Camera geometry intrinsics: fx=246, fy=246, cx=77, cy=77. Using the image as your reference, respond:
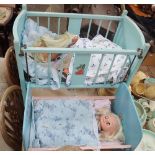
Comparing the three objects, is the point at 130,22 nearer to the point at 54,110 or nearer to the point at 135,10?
the point at 54,110

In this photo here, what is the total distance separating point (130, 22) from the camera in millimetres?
1662

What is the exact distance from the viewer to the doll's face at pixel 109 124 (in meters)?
1.62

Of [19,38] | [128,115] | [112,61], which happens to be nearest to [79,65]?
[112,61]

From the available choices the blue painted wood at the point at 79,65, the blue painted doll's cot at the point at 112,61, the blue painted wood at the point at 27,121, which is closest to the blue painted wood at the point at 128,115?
the blue painted doll's cot at the point at 112,61

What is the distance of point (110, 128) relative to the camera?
1615 mm

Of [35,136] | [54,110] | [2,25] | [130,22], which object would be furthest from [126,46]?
[2,25]

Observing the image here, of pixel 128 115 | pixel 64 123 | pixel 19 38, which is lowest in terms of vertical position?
pixel 64 123

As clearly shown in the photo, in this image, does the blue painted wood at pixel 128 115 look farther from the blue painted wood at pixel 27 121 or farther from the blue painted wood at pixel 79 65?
the blue painted wood at pixel 27 121

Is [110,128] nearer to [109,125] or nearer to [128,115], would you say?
[109,125]

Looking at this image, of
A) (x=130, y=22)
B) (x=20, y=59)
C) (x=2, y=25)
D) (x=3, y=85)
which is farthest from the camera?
(x=2, y=25)

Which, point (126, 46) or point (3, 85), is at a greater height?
point (126, 46)

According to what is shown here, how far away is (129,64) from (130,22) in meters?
0.30

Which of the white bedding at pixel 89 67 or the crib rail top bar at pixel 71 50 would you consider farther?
the white bedding at pixel 89 67

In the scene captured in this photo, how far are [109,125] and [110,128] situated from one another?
0.02 metres
